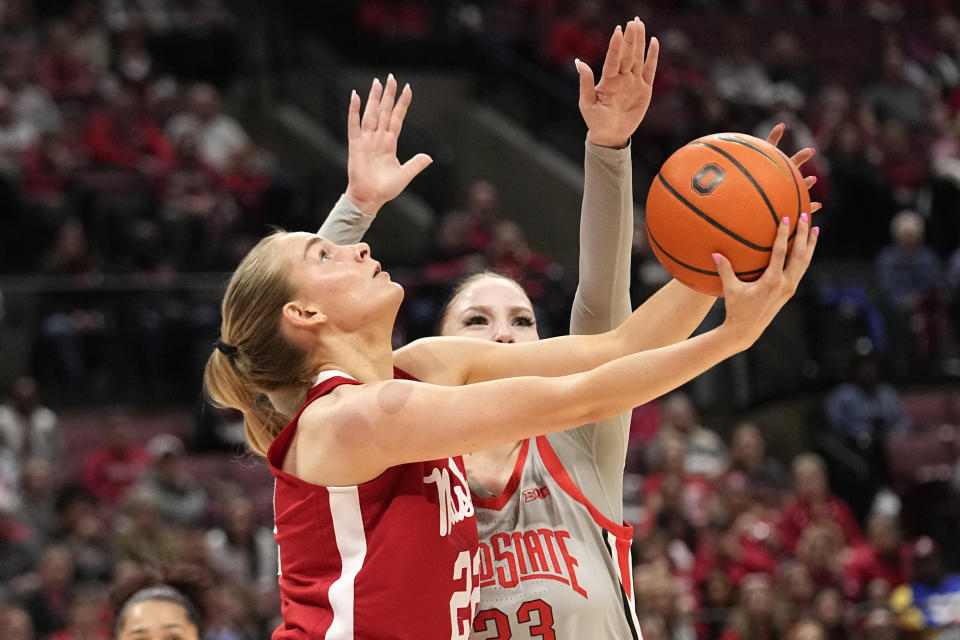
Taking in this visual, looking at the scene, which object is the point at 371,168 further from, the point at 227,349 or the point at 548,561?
the point at 548,561

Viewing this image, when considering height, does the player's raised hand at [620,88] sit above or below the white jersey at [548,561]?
above

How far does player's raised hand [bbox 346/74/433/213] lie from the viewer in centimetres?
385

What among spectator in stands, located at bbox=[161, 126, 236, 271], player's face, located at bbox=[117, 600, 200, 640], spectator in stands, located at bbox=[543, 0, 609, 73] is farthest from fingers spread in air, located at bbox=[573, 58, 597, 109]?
spectator in stands, located at bbox=[543, 0, 609, 73]

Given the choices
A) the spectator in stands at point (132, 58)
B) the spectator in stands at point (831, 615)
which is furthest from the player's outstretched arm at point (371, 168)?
the spectator in stands at point (132, 58)

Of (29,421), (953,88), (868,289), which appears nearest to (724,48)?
(953,88)

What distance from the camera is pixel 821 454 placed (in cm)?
1081

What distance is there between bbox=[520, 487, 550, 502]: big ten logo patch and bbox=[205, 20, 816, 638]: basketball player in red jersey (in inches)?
4.8

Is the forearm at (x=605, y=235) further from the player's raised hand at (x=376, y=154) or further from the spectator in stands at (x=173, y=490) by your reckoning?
the spectator in stands at (x=173, y=490)

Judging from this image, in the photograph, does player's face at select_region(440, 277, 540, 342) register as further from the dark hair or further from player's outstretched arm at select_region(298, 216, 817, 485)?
the dark hair

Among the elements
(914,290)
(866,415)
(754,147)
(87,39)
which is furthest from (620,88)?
(87,39)

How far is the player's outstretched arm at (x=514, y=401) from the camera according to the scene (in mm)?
2686

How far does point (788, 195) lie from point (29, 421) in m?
7.63

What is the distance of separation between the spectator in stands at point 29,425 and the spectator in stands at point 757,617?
4661 millimetres

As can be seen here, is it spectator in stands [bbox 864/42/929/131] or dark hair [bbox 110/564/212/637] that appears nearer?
dark hair [bbox 110/564/212/637]
